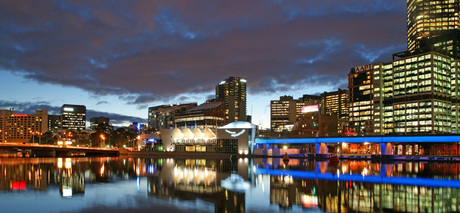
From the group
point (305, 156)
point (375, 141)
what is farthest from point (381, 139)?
point (305, 156)

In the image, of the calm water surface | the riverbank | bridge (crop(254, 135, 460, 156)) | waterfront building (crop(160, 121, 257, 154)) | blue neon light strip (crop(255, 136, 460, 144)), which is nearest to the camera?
the calm water surface

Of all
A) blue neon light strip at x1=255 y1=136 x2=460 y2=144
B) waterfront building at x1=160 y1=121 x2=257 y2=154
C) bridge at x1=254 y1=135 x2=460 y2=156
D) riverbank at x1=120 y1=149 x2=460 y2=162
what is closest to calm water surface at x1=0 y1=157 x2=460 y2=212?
riverbank at x1=120 y1=149 x2=460 y2=162

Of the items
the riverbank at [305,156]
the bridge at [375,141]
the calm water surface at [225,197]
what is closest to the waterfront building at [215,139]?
the riverbank at [305,156]

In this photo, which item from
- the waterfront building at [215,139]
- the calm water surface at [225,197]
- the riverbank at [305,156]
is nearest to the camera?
the calm water surface at [225,197]

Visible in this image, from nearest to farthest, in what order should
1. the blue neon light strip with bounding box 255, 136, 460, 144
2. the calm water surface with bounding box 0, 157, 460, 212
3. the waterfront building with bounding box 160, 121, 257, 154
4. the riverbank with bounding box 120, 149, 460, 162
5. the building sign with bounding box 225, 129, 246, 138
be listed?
the calm water surface with bounding box 0, 157, 460, 212 → the riverbank with bounding box 120, 149, 460, 162 → the blue neon light strip with bounding box 255, 136, 460, 144 → the building sign with bounding box 225, 129, 246, 138 → the waterfront building with bounding box 160, 121, 257, 154

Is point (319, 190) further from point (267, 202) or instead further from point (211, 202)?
point (211, 202)

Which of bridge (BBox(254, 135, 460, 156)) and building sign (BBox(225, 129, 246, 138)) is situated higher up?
building sign (BBox(225, 129, 246, 138))

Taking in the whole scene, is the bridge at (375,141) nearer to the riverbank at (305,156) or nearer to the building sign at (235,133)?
the riverbank at (305,156)

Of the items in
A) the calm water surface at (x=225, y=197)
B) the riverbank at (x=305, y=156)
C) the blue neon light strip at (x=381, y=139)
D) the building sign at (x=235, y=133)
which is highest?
the building sign at (x=235, y=133)

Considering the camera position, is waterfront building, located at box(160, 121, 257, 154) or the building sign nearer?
the building sign

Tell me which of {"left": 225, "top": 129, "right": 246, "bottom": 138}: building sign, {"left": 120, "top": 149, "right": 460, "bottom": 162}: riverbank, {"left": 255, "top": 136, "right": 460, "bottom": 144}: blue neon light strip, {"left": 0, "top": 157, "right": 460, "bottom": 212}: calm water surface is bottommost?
{"left": 120, "top": 149, "right": 460, "bottom": 162}: riverbank

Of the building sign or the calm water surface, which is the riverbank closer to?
the building sign

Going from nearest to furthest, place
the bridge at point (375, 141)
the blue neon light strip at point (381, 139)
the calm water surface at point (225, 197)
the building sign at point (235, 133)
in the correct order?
the calm water surface at point (225, 197), the blue neon light strip at point (381, 139), the bridge at point (375, 141), the building sign at point (235, 133)

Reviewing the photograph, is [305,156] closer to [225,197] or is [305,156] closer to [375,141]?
[375,141]
